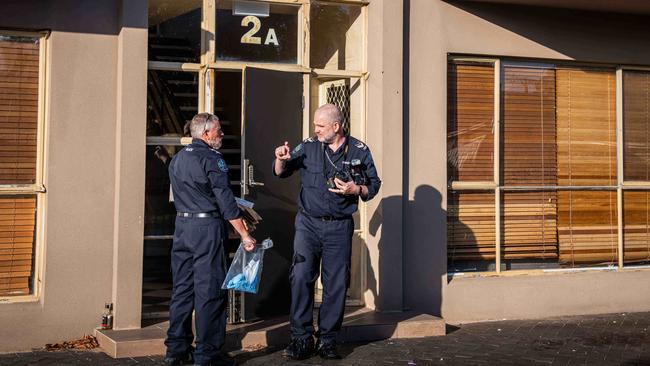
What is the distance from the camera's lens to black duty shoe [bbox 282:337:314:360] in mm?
7098

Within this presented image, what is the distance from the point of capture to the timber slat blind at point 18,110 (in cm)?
761

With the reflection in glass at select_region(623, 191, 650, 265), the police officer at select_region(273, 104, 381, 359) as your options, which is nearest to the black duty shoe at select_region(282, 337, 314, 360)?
the police officer at select_region(273, 104, 381, 359)

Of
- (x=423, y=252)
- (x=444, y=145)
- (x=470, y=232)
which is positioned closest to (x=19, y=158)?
(x=423, y=252)

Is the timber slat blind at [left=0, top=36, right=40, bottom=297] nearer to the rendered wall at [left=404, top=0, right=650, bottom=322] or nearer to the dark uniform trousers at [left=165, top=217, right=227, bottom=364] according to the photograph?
the dark uniform trousers at [left=165, top=217, right=227, bottom=364]

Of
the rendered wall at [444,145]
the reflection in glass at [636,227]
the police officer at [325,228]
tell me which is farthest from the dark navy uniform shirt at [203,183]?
the reflection in glass at [636,227]

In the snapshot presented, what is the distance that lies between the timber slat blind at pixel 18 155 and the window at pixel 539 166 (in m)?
4.24

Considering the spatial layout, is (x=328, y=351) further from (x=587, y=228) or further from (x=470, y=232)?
(x=587, y=228)

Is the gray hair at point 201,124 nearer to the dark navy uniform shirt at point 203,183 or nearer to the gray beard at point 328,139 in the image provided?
the dark navy uniform shirt at point 203,183

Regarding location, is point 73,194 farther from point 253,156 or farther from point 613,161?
point 613,161

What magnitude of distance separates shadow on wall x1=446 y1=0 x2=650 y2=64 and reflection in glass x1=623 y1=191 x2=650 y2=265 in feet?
5.21

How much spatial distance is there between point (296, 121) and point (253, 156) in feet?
2.09

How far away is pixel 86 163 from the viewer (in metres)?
7.73

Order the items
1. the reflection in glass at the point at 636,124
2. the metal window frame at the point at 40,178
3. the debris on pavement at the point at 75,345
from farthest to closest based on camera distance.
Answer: the reflection in glass at the point at 636,124
the metal window frame at the point at 40,178
the debris on pavement at the point at 75,345

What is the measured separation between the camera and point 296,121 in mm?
8406
